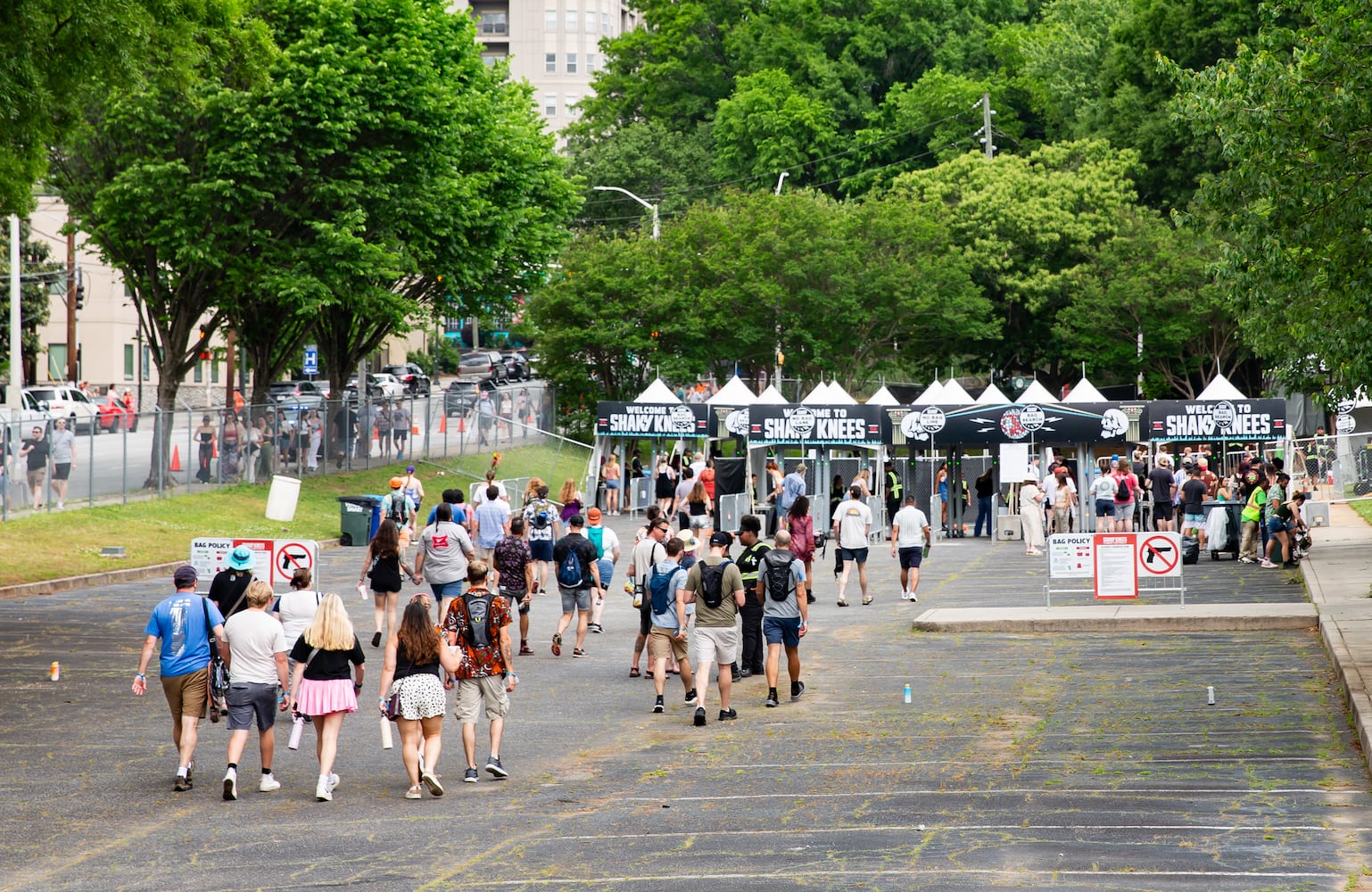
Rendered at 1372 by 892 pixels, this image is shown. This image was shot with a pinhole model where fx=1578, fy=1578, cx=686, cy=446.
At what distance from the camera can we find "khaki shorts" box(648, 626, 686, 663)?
15.0 meters

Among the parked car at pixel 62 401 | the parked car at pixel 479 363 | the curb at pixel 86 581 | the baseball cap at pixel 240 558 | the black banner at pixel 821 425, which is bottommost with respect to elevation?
the curb at pixel 86 581

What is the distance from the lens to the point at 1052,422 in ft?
112

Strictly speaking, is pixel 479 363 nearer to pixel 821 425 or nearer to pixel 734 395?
pixel 734 395

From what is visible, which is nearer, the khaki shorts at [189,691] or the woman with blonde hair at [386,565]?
the khaki shorts at [189,691]

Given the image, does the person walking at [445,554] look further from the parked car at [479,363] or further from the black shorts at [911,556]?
the parked car at [479,363]

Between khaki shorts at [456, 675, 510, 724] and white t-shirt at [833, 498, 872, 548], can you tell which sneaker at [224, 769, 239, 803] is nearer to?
khaki shorts at [456, 675, 510, 724]

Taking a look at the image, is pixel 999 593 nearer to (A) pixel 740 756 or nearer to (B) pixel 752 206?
(A) pixel 740 756

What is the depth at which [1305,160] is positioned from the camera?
1567cm

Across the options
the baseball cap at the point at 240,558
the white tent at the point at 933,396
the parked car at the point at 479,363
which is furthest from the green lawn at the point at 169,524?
the parked car at the point at 479,363

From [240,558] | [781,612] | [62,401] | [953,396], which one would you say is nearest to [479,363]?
[62,401]

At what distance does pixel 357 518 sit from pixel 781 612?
20163mm

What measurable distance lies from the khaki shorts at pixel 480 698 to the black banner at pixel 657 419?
25.8m

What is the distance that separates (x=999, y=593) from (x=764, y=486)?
16552 mm

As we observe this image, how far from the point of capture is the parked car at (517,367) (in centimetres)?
A: 9006
